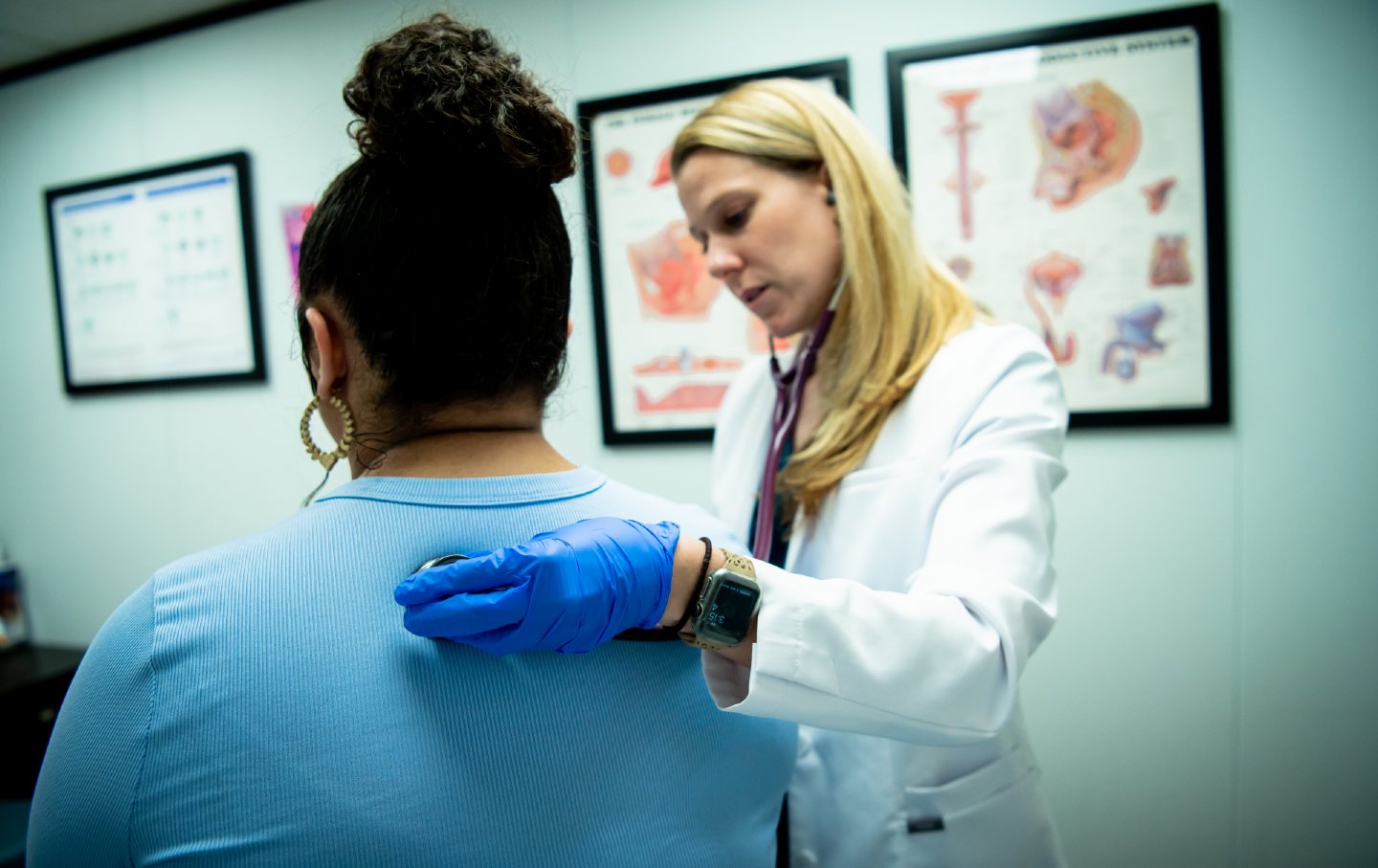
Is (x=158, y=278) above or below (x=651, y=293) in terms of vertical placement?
above

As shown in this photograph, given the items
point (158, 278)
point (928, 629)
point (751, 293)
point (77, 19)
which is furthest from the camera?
point (158, 278)

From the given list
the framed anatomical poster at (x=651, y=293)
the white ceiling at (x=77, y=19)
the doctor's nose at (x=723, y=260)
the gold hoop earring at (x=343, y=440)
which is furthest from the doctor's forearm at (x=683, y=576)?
the white ceiling at (x=77, y=19)

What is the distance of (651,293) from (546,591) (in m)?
1.49

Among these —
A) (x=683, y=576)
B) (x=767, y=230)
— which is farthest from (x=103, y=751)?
(x=767, y=230)

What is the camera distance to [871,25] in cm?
180

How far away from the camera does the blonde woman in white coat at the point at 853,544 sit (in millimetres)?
741

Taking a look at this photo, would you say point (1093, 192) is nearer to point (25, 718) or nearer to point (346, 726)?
point (346, 726)

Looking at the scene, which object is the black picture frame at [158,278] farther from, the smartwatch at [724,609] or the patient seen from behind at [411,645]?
the smartwatch at [724,609]

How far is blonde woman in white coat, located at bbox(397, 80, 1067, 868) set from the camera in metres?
0.74

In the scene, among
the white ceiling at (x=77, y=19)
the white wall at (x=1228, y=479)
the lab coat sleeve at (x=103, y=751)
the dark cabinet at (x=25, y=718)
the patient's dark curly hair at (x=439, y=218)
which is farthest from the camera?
the dark cabinet at (x=25, y=718)

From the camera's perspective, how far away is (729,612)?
2.48 feet

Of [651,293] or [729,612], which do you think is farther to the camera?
[651,293]

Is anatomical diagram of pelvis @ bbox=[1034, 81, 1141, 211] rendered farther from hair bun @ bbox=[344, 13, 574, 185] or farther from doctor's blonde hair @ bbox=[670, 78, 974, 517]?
hair bun @ bbox=[344, 13, 574, 185]

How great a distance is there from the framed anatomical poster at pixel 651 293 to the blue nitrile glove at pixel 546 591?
52.3 inches
